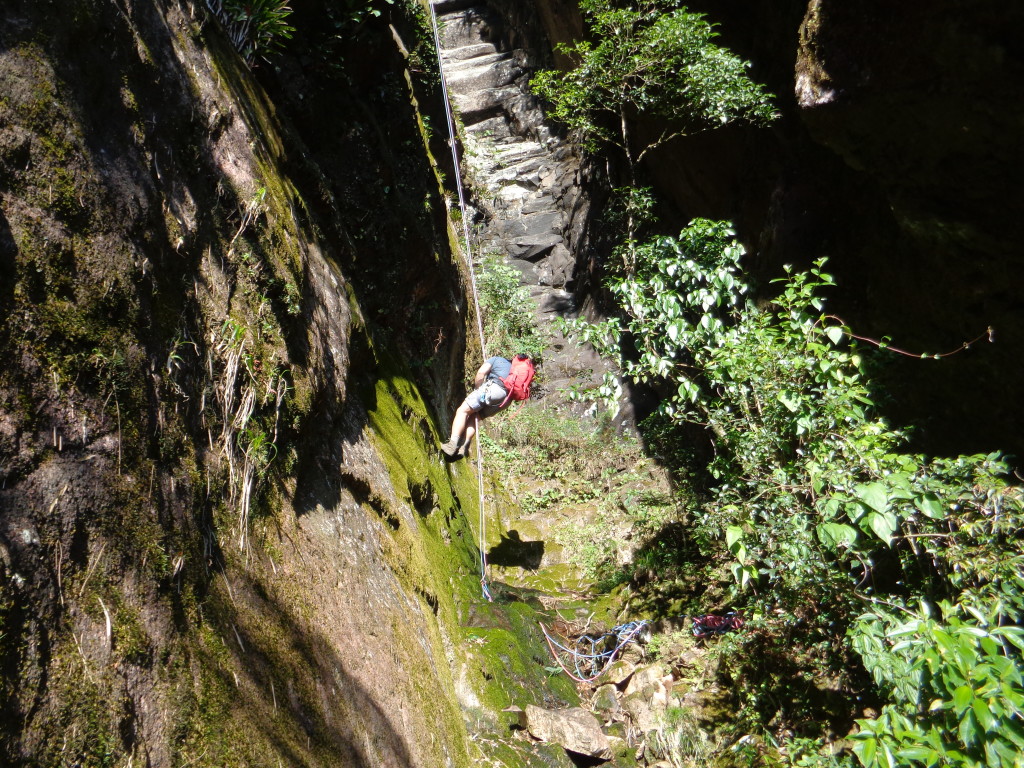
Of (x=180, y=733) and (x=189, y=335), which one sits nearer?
(x=180, y=733)

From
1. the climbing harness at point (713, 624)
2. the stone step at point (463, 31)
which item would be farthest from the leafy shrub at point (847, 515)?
the stone step at point (463, 31)

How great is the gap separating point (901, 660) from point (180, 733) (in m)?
2.66

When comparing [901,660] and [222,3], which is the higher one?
[222,3]

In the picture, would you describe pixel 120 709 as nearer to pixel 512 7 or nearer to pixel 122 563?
pixel 122 563

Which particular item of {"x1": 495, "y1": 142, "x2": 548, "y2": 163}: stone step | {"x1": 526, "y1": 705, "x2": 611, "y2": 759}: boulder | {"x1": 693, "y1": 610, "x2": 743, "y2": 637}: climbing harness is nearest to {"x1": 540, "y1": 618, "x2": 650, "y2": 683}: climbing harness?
{"x1": 693, "y1": 610, "x2": 743, "y2": 637}: climbing harness

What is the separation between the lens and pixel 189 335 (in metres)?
2.39

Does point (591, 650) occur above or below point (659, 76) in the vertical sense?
below

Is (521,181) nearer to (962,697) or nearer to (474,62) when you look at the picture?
(474,62)

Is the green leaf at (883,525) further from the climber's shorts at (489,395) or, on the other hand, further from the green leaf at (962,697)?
the climber's shorts at (489,395)

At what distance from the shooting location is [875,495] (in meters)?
2.52

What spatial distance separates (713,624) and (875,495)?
3.69 m

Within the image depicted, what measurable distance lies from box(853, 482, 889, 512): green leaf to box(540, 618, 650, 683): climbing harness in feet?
13.3

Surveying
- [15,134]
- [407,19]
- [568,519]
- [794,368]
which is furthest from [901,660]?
[407,19]

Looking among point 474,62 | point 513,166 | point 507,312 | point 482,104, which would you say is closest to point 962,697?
point 507,312
